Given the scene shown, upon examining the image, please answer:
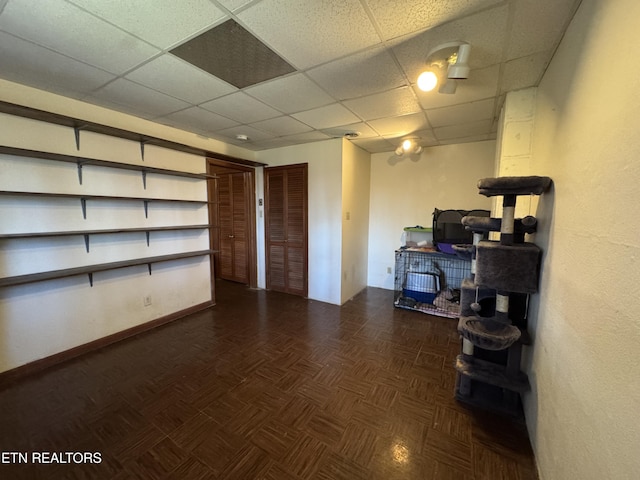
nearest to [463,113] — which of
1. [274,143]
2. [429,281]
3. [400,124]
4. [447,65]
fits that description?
[400,124]

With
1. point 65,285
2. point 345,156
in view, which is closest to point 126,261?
point 65,285

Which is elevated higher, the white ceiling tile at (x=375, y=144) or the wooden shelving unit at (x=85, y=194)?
the white ceiling tile at (x=375, y=144)

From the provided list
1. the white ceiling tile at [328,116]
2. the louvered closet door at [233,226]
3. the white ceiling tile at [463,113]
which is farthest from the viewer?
the louvered closet door at [233,226]

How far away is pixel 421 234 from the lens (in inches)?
164

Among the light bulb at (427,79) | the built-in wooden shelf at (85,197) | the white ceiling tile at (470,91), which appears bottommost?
the built-in wooden shelf at (85,197)

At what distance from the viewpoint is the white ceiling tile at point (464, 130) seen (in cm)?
293

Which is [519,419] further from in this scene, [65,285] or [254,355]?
[65,285]

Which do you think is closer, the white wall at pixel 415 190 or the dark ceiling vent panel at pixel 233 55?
the dark ceiling vent panel at pixel 233 55

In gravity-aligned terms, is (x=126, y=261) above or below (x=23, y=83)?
below

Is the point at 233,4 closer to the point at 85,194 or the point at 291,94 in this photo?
the point at 291,94

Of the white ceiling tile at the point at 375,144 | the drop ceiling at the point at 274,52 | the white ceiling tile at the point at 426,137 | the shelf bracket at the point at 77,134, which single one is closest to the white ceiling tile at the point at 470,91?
the drop ceiling at the point at 274,52

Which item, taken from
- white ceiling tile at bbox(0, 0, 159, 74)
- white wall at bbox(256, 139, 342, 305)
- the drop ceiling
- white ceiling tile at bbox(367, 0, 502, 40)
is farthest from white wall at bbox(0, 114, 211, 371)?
white ceiling tile at bbox(367, 0, 502, 40)

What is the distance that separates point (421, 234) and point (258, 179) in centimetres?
292

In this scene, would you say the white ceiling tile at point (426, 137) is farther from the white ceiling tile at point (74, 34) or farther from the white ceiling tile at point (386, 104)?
the white ceiling tile at point (74, 34)
